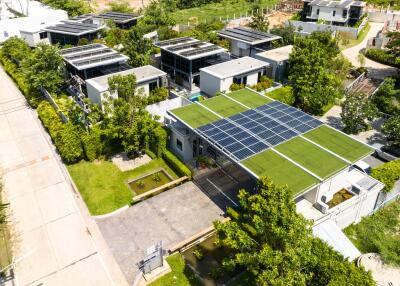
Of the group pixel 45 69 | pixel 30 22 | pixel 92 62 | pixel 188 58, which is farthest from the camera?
pixel 30 22

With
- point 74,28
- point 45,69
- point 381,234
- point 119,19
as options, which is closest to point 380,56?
point 381,234

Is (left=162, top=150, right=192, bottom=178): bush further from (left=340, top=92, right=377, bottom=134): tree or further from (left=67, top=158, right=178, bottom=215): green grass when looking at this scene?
(left=340, top=92, right=377, bottom=134): tree

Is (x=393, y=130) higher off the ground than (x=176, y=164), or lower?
higher

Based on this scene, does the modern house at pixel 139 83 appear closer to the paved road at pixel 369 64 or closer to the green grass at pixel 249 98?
the green grass at pixel 249 98

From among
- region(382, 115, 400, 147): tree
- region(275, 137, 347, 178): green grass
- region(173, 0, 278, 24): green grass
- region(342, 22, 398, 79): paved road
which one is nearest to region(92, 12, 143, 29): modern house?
region(173, 0, 278, 24): green grass

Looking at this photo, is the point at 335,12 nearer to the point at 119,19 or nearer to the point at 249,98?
the point at 119,19

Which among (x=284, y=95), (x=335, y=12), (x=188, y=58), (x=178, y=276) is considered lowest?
(x=178, y=276)

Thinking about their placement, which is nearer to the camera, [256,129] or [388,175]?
[388,175]
